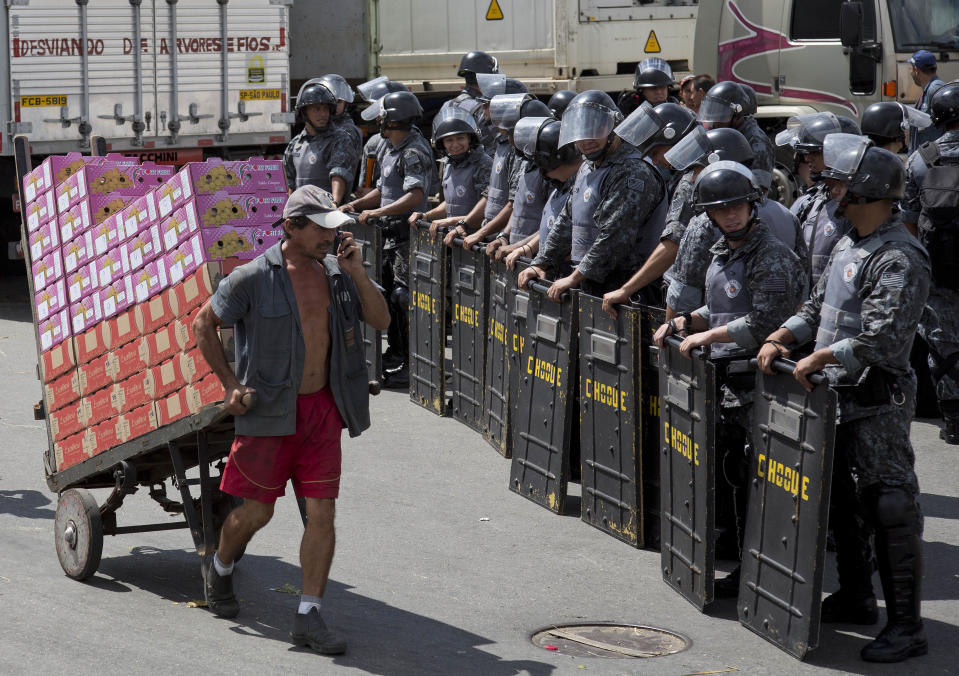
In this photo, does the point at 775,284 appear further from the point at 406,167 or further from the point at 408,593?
the point at 406,167

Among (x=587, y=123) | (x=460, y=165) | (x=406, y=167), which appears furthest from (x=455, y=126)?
(x=587, y=123)

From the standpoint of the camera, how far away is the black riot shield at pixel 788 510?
218 inches

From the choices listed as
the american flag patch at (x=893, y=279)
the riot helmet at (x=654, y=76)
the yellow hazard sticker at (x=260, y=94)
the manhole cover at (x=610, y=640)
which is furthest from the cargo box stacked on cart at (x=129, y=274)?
the yellow hazard sticker at (x=260, y=94)

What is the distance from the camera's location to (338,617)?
6395mm

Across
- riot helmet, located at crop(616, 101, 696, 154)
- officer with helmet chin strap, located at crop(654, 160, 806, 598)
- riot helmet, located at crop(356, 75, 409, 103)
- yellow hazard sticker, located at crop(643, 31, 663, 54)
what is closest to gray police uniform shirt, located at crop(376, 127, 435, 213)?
riot helmet, located at crop(356, 75, 409, 103)

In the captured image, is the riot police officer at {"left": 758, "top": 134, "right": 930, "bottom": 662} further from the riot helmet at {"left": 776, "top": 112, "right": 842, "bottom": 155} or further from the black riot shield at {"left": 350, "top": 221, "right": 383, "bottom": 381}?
the black riot shield at {"left": 350, "top": 221, "right": 383, "bottom": 381}

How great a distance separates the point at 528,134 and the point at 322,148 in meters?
3.77

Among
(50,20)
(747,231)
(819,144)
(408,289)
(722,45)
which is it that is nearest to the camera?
(747,231)

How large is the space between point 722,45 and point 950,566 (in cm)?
964

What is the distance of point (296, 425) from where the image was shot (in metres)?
6.03

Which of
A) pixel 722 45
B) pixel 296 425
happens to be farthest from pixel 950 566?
pixel 722 45

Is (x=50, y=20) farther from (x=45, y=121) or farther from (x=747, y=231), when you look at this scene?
(x=747, y=231)

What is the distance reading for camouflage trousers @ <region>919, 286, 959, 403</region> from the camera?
9.34 metres

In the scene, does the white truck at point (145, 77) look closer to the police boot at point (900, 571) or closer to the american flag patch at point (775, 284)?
the american flag patch at point (775, 284)
